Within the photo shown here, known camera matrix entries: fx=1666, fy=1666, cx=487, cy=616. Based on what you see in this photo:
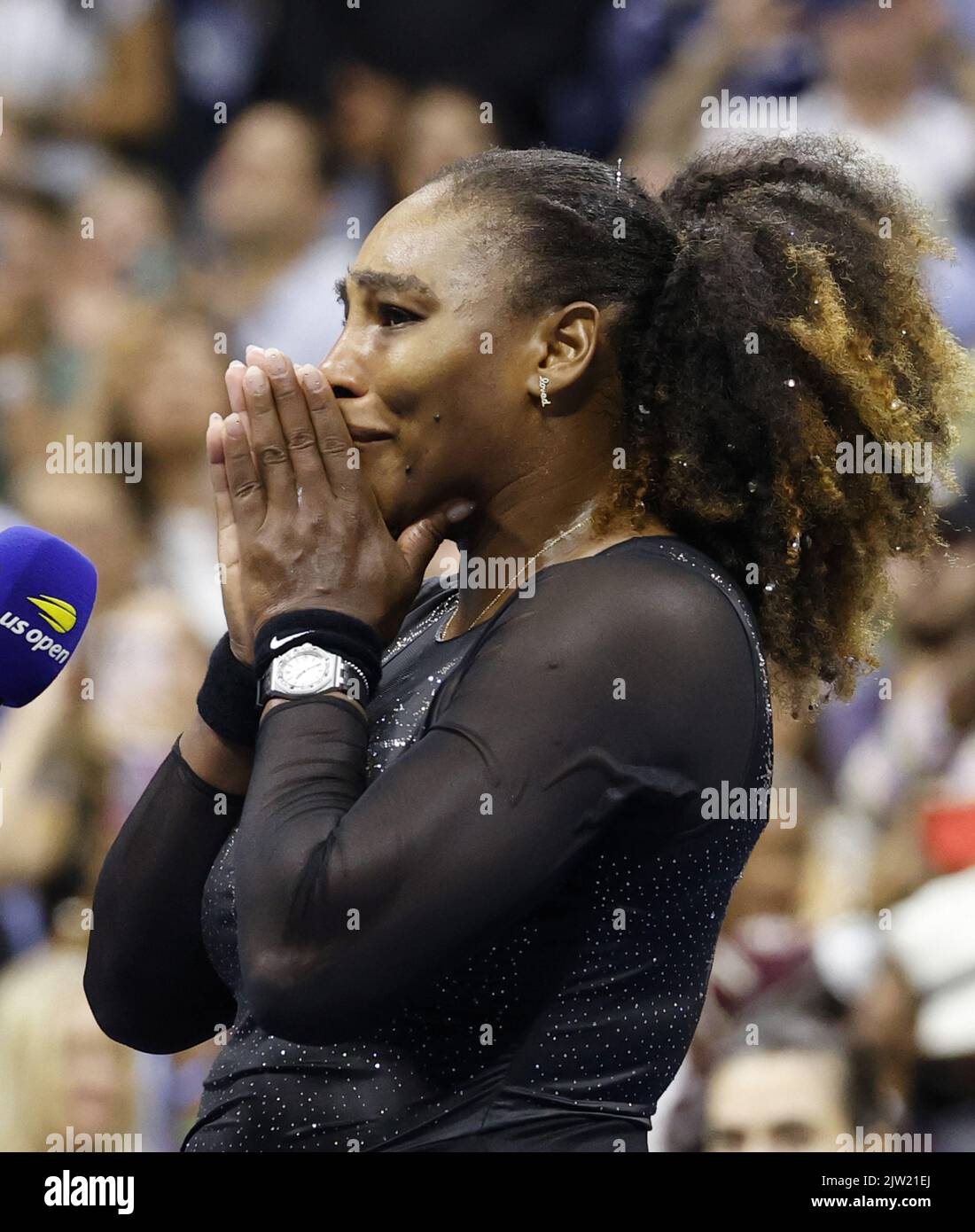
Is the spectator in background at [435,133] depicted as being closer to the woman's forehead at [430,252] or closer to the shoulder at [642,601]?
the woman's forehead at [430,252]

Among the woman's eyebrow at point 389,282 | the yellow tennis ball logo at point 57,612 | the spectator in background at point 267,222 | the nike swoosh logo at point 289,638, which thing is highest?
the spectator in background at point 267,222

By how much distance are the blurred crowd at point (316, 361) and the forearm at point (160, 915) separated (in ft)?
4.89

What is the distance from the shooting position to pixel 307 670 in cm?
127

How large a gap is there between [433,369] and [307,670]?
29 centimetres

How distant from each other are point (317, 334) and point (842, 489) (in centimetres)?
250

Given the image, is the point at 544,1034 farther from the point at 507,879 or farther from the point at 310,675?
the point at 310,675

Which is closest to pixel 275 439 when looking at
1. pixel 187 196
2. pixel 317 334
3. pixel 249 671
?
pixel 249 671

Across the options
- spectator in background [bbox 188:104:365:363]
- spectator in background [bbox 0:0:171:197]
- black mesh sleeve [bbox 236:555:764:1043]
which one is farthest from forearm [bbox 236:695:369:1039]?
spectator in background [bbox 0:0:171:197]

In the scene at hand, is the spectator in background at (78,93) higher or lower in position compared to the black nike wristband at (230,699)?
higher

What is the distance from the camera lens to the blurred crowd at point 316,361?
117 inches

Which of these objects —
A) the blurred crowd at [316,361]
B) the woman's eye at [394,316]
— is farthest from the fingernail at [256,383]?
the blurred crowd at [316,361]

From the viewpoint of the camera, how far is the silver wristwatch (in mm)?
1265
